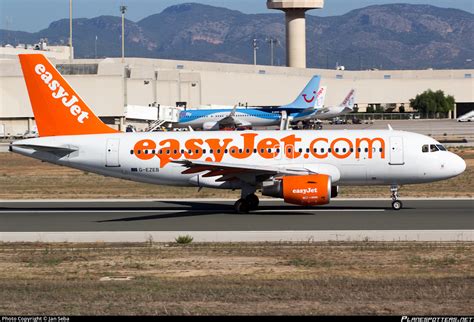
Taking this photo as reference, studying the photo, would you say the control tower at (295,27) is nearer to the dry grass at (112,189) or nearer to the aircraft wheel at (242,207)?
the dry grass at (112,189)

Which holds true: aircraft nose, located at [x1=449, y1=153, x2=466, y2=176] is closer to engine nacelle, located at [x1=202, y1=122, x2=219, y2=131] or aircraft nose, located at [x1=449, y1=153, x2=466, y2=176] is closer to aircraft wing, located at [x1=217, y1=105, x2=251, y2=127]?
aircraft wing, located at [x1=217, y1=105, x2=251, y2=127]

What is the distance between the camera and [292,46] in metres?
187

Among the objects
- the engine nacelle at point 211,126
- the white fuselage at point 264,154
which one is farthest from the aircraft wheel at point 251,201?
the engine nacelle at point 211,126

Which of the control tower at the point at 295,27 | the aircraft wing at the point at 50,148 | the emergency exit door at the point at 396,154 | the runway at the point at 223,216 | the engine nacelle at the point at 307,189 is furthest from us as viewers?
the control tower at the point at 295,27

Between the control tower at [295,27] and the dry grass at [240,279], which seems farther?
the control tower at [295,27]

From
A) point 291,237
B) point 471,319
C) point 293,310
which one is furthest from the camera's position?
point 291,237

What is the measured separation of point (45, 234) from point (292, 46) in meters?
159

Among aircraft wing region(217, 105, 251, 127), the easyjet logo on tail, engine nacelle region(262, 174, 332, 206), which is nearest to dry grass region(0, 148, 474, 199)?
the easyjet logo on tail

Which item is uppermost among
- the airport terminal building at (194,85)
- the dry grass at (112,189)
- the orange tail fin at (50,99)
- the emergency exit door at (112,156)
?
the airport terminal building at (194,85)

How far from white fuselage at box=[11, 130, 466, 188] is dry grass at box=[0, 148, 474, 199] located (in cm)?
650

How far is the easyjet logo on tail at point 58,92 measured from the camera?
126 feet

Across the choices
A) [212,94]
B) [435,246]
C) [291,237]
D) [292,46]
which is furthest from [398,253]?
[292,46]

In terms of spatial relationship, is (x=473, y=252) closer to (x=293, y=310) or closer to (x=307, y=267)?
(x=307, y=267)

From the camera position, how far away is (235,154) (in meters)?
38.2
